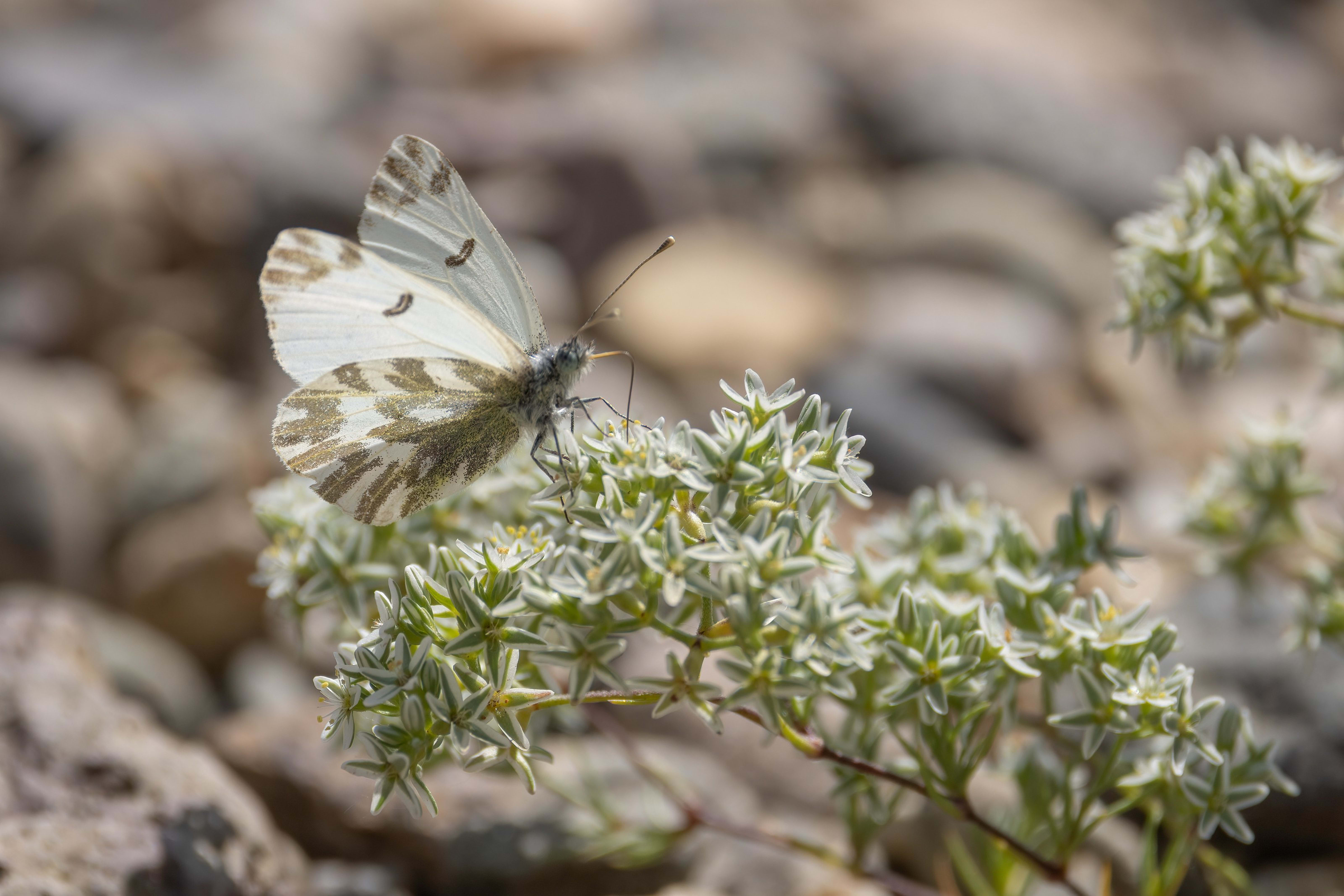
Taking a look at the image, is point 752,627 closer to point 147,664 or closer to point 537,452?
point 537,452

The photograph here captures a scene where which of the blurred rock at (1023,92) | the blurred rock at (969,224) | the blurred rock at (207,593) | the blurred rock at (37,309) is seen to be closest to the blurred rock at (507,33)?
the blurred rock at (1023,92)

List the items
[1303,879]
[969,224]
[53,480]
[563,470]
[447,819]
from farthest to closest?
[969,224] → [53,480] → [447,819] → [1303,879] → [563,470]

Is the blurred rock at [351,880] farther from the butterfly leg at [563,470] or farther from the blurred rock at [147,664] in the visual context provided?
the butterfly leg at [563,470]

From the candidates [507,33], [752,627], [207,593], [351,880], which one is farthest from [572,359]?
[507,33]

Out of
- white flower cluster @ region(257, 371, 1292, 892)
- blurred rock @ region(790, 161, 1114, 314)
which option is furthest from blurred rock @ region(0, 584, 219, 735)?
blurred rock @ region(790, 161, 1114, 314)

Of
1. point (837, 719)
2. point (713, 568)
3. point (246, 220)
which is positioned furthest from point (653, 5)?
point (713, 568)

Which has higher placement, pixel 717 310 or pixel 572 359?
pixel 717 310

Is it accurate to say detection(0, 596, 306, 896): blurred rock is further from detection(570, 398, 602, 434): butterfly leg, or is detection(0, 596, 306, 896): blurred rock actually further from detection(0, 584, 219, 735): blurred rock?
detection(570, 398, 602, 434): butterfly leg

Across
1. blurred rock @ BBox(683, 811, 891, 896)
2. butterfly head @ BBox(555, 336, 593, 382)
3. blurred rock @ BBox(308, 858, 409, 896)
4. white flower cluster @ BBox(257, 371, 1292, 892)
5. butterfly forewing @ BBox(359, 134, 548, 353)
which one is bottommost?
blurred rock @ BBox(308, 858, 409, 896)
